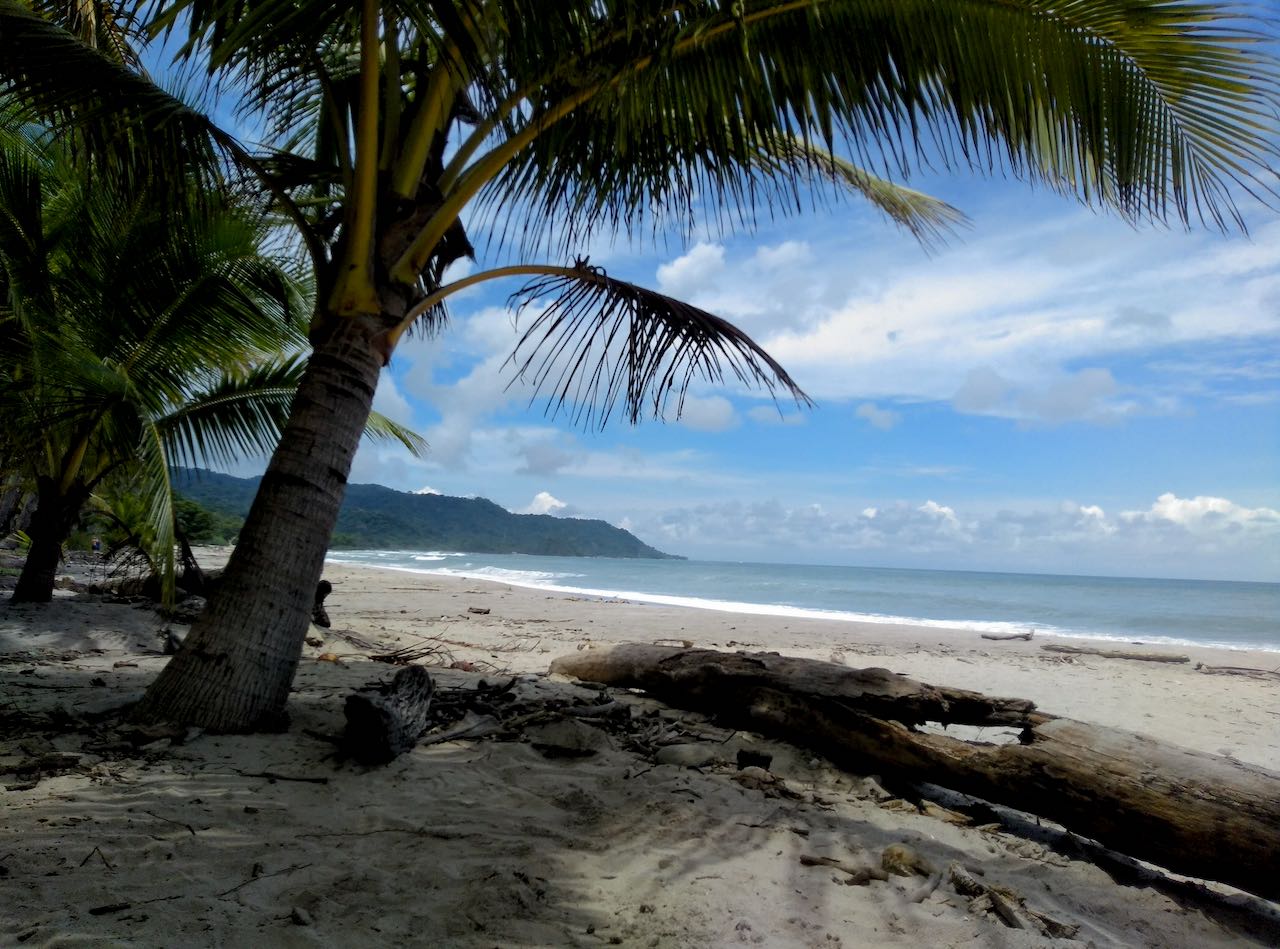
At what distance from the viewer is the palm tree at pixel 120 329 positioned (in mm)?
5582

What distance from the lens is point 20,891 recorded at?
6.32ft

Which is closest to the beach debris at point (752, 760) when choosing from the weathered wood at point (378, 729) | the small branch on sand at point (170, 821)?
the weathered wood at point (378, 729)

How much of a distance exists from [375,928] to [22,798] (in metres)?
1.50

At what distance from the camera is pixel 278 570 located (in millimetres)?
3389

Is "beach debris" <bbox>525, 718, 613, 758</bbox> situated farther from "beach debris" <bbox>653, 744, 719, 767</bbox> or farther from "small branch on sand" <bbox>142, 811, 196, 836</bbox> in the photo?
"small branch on sand" <bbox>142, 811, 196, 836</bbox>

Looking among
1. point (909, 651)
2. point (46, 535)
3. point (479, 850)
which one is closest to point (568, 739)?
point (479, 850)

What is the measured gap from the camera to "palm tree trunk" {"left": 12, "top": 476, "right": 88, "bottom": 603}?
21.7ft

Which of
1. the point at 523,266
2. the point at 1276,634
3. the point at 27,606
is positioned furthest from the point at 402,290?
the point at 1276,634

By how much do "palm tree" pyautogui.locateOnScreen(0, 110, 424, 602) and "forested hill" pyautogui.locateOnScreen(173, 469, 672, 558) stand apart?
6096 centimetres

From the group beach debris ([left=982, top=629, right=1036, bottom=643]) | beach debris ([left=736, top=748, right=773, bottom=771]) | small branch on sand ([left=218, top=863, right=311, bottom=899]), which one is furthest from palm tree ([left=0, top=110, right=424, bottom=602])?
beach debris ([left=982, top=629, right=1036, bottom=643])

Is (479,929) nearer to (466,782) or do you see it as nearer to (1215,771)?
(466,782)

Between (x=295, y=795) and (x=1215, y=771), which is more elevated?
(x=1215, y=771)

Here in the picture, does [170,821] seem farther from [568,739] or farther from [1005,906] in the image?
[1005,906]

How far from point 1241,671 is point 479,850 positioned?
12222 mm
